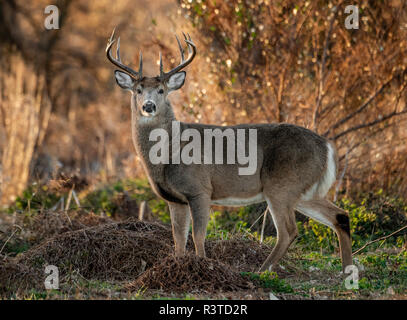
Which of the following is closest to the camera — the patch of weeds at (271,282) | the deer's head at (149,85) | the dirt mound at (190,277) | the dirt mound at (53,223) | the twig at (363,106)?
the dirt mound at (190,277)

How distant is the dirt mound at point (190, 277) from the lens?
5.75m

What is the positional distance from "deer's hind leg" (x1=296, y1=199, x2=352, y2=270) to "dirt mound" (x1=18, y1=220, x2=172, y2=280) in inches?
62.4

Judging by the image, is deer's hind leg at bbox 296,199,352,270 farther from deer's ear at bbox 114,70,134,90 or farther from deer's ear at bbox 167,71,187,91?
deer's ear at bbox 114,70,134,90

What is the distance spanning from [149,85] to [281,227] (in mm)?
2047

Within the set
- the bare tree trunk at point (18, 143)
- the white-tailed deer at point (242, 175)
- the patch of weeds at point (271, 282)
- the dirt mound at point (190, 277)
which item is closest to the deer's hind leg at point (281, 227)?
the white-tailed deer at point (242, 175)

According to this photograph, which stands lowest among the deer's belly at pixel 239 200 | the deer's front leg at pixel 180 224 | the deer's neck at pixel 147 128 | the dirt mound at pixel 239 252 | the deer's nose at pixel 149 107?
the dirt mound at pixel 239 252

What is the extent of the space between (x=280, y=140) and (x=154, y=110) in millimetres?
1366

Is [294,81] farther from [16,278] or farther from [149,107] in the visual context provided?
[16,278]

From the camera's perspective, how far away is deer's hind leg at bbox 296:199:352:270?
6.76 meters

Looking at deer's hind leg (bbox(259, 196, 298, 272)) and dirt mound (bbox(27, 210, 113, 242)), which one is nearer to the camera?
deer's hind leg (bbox(259, 196, 298, 272))

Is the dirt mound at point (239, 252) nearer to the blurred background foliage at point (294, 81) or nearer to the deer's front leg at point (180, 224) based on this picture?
the deer's front leg at point (180, 224)

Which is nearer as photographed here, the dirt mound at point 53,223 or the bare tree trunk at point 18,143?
the dirt mound at point 53,223

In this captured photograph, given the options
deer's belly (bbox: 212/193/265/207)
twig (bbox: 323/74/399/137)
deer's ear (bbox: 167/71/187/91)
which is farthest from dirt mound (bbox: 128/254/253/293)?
twig (bbox: 323/74/399/137)

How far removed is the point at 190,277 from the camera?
5.80m
